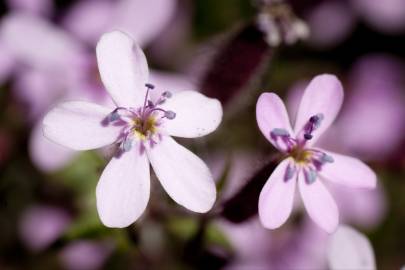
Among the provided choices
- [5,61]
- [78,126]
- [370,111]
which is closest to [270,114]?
[78,126]

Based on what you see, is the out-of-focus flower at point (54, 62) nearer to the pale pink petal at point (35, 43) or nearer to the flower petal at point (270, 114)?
the pale pink petal at point (35, 43)

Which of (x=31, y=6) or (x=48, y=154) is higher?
(x=31, y=6)

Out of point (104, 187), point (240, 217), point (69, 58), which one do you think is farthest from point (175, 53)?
point (104, 187)

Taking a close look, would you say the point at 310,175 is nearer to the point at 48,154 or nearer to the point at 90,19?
the point at 48,154

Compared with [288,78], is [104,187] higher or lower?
higher

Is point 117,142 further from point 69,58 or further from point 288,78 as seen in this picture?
point 288,78

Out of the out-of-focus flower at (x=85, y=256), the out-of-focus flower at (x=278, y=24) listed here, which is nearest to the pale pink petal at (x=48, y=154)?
the out-of-focus flower at (x=85, y=256)
